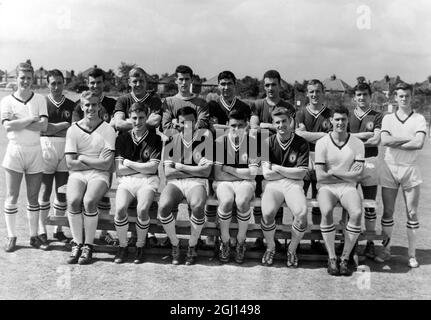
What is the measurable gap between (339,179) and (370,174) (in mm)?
502

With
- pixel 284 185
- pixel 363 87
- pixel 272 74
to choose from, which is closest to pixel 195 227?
pixel 284 185

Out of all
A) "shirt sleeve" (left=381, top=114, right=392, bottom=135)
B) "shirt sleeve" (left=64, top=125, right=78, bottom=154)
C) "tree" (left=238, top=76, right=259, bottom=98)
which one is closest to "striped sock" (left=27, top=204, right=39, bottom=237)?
"shirt sleeve" (left=64, top=125, right=78, bottom=154)

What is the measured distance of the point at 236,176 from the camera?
5113mm

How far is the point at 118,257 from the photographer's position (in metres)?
4.90

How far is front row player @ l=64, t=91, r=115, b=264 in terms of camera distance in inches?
192

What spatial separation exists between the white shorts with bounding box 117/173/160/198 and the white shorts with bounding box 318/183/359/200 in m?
1.89

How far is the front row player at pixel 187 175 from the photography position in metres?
4.86

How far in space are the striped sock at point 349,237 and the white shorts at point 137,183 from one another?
2179 mm

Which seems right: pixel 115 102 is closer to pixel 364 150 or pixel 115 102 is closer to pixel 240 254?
pixel 240 254

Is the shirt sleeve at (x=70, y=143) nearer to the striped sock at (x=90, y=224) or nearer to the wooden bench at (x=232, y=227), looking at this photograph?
the wooden bench at (x=232, y=227)

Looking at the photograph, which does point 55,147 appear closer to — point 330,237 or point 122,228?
point 122,228

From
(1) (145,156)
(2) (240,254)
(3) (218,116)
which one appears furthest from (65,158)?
(2) (240,254)

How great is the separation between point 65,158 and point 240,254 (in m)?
2.39

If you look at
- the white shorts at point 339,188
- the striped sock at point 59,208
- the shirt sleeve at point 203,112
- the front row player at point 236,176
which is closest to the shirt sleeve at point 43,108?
the striped sock at point 59,208
